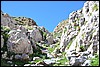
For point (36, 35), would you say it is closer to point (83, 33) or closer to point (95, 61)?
point (83, 33)

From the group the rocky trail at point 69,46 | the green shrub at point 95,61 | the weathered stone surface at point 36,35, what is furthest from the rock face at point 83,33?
the weathered stone surface at point 36,35

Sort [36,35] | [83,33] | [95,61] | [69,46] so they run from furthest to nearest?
[36,35] < [69,46] < [83,33] < [95,61]

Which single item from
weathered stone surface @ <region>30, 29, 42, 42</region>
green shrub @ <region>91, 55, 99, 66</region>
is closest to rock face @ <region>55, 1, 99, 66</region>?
green shrub @ <region>91, 55, 99, 66</region>

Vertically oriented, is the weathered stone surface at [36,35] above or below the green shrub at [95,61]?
above

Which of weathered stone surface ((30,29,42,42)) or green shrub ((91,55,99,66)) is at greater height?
weathered stone surface ((30,29,42,42))

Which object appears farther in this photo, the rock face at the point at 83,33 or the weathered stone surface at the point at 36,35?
the weathered stone surface at the point at 36,35

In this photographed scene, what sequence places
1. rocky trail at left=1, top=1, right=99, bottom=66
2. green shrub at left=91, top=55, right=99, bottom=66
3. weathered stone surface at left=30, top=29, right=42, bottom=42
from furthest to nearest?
1. weathered stone surface at left=30, top=29, right=42, bottom=42
2. rocky trail at left=1, top=1, right=99, bottom=66
3. green shrub at left=91, top=55, right=99, bottom=66

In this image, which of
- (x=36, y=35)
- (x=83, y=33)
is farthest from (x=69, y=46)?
(x=36, y=35)

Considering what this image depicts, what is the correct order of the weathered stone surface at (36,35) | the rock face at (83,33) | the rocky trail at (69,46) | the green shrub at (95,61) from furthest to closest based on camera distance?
1. the weathered stone surface at (36,35)
2. the rock face at (83,33)
3. the rocky trail at (69,46)
4. the green shrub at (95,61)

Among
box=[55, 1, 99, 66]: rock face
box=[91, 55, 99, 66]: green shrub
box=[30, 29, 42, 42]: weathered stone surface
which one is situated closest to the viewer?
box=[91, 55, 99, 66]: green shrub

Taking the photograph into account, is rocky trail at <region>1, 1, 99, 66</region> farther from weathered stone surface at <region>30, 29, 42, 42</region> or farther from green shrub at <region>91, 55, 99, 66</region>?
weathered stone surface at <region>30, 29, 42, 42</region>

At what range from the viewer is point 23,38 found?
39969 millimetres

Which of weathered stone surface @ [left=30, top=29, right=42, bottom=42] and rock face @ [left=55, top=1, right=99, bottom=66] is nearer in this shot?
A: rock face @ [left=55, top=1, right=99, bottom=66]

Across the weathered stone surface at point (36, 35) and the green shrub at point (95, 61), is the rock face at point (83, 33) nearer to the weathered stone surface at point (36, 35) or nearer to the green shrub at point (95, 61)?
the green shrub at point (95, 61)
